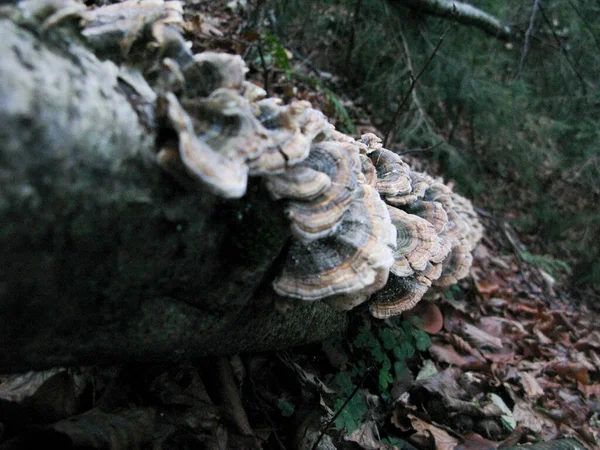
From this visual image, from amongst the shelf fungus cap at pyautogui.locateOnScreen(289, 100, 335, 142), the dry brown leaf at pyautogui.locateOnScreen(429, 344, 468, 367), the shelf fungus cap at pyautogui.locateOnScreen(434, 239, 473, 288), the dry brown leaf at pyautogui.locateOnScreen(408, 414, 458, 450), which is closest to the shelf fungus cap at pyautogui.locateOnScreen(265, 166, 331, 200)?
the shelf fungus cap at pyautogui.locateOnScreen(289, 100, 335, 142)

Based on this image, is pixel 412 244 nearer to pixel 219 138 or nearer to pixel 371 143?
pixel 371 143

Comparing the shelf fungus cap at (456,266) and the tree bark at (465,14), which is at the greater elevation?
the tree bark at (465,14)

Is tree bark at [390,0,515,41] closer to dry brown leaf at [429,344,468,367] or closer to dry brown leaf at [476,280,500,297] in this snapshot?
dry brown leaf at [476,280,500,297]

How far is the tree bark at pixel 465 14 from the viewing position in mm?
6828

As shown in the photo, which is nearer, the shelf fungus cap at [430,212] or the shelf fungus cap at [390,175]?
the shelf fungus cap at [390,175]

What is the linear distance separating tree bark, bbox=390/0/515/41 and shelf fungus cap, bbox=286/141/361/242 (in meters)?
5.48

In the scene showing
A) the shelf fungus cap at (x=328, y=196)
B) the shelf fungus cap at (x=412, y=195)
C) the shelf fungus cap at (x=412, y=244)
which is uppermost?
the shelf fungus cap at (x=328, y=196)

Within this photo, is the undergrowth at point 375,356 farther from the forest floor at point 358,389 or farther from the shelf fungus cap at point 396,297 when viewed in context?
the shelf fungus cap at point 396,297

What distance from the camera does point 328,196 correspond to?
164 cm

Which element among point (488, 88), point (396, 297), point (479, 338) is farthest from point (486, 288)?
point (488, 88)

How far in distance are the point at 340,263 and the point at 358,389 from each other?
1.26 meters

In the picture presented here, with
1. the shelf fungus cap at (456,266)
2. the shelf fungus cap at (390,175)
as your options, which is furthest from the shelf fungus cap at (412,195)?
the shelf fungus cap at (456,266)

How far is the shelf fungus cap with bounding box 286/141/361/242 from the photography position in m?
1.56

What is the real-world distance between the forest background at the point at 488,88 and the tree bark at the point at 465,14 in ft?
0.16
